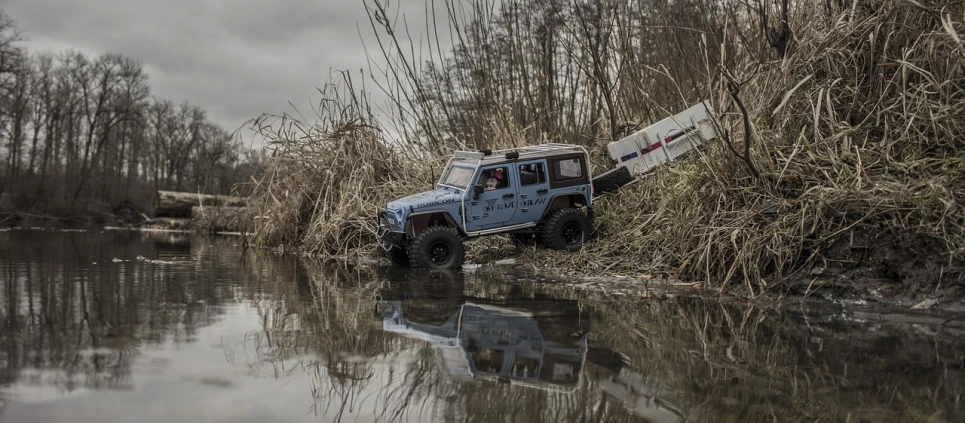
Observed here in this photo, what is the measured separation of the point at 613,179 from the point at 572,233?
120cm

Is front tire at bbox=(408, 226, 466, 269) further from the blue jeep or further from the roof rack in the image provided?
the roof rack

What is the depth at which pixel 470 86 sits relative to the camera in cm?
1294

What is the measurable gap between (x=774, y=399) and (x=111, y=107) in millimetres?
50036

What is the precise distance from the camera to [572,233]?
1000 cm

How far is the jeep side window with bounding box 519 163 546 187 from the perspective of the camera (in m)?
9.84

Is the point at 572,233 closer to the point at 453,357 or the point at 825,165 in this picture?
the point at 825,165

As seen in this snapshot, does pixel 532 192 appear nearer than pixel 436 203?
No

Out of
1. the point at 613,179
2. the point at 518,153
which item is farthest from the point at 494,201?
the point at 613,179

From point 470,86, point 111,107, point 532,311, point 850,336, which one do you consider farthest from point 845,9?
point 111,107

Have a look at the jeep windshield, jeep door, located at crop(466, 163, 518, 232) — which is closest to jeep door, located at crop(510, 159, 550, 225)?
jeep door, located at crop(466, 163, 518, 232)

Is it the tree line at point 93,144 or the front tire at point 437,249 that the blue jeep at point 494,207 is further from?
the tree line at point 93,144

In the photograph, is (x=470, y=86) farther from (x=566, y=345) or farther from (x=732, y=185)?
(x=566, y=345)

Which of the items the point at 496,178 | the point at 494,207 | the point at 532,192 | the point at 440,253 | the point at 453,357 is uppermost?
the point at 496,178

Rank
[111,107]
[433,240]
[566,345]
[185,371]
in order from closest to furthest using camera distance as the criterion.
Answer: [185,371], [566,345], [433,240], [111,107]
